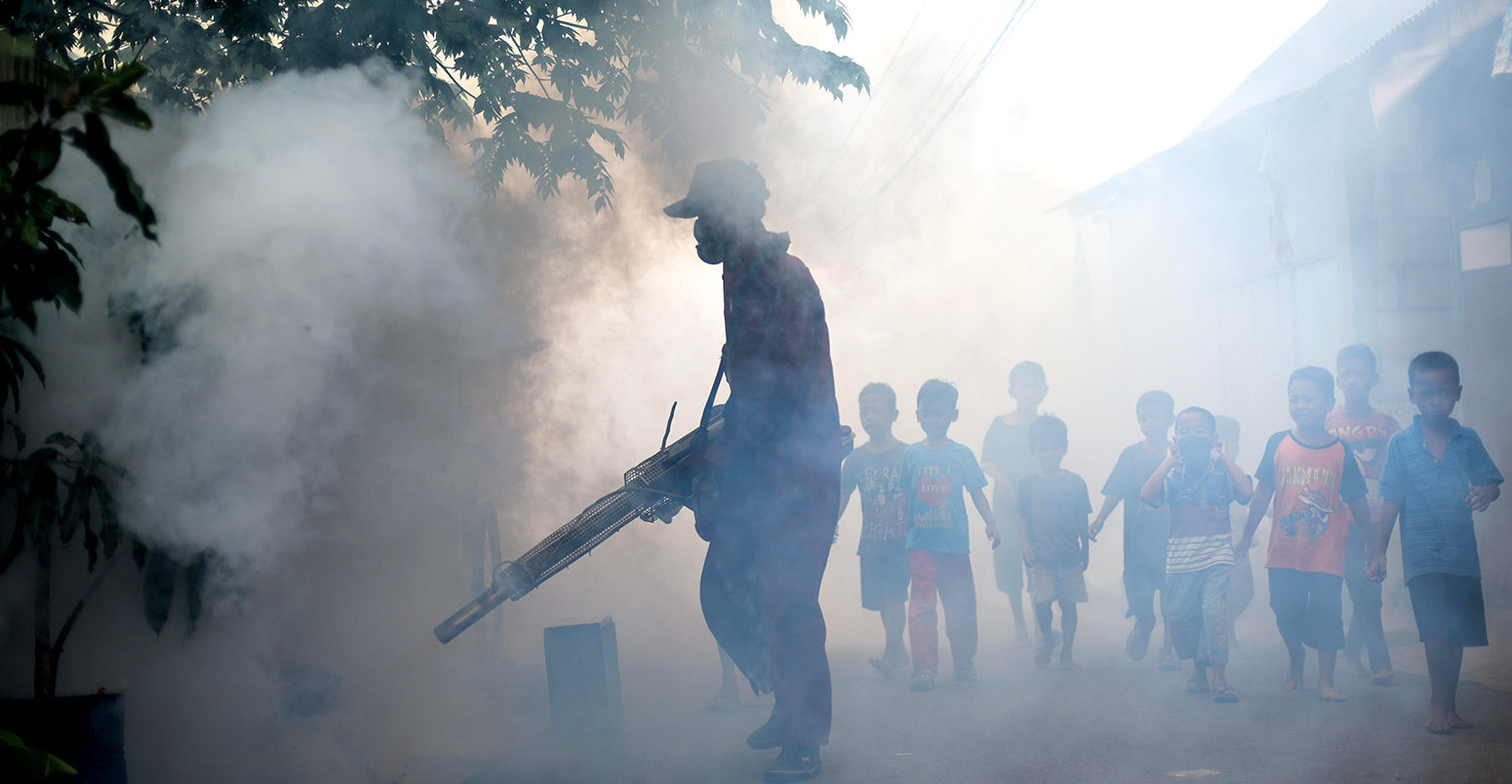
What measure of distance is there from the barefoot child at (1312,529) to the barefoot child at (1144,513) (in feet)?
3.62

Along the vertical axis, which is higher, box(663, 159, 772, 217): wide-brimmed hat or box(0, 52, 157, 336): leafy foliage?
box(663, 159, 772, 217): wide-brimmed hat

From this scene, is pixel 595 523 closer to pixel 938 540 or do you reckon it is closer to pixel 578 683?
pixel 578 683

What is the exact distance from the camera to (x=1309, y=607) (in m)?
5.46

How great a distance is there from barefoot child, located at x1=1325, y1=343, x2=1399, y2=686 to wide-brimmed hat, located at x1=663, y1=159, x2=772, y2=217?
138 inches

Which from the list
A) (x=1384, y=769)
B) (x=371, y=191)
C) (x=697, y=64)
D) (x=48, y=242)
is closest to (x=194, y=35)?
(x=371, y=191)

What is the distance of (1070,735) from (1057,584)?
205cm

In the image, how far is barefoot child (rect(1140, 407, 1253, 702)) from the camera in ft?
18.3

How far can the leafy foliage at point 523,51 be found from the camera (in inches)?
209

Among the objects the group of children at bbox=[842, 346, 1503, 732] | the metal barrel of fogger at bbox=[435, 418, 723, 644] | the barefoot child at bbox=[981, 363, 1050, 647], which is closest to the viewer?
the metal barrel of fogger at bbox=[435, 418, 723, 644]

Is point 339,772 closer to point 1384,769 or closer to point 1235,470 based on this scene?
point 1384,769

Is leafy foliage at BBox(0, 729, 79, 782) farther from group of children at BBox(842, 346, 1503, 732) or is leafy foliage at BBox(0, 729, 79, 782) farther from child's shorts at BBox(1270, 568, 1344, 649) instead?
child's shorts at BBox(1270, 568, 1344, 649)

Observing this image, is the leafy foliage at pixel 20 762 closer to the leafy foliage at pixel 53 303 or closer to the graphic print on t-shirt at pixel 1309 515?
the leafy foliage at pixel 53 303

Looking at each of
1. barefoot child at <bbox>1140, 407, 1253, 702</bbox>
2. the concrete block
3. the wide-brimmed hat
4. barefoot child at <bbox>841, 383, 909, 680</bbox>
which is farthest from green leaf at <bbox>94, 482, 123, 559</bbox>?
barefoot child at <bbox>1140, 407, 1253, 702</bbox>

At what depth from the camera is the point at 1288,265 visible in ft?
33.3
